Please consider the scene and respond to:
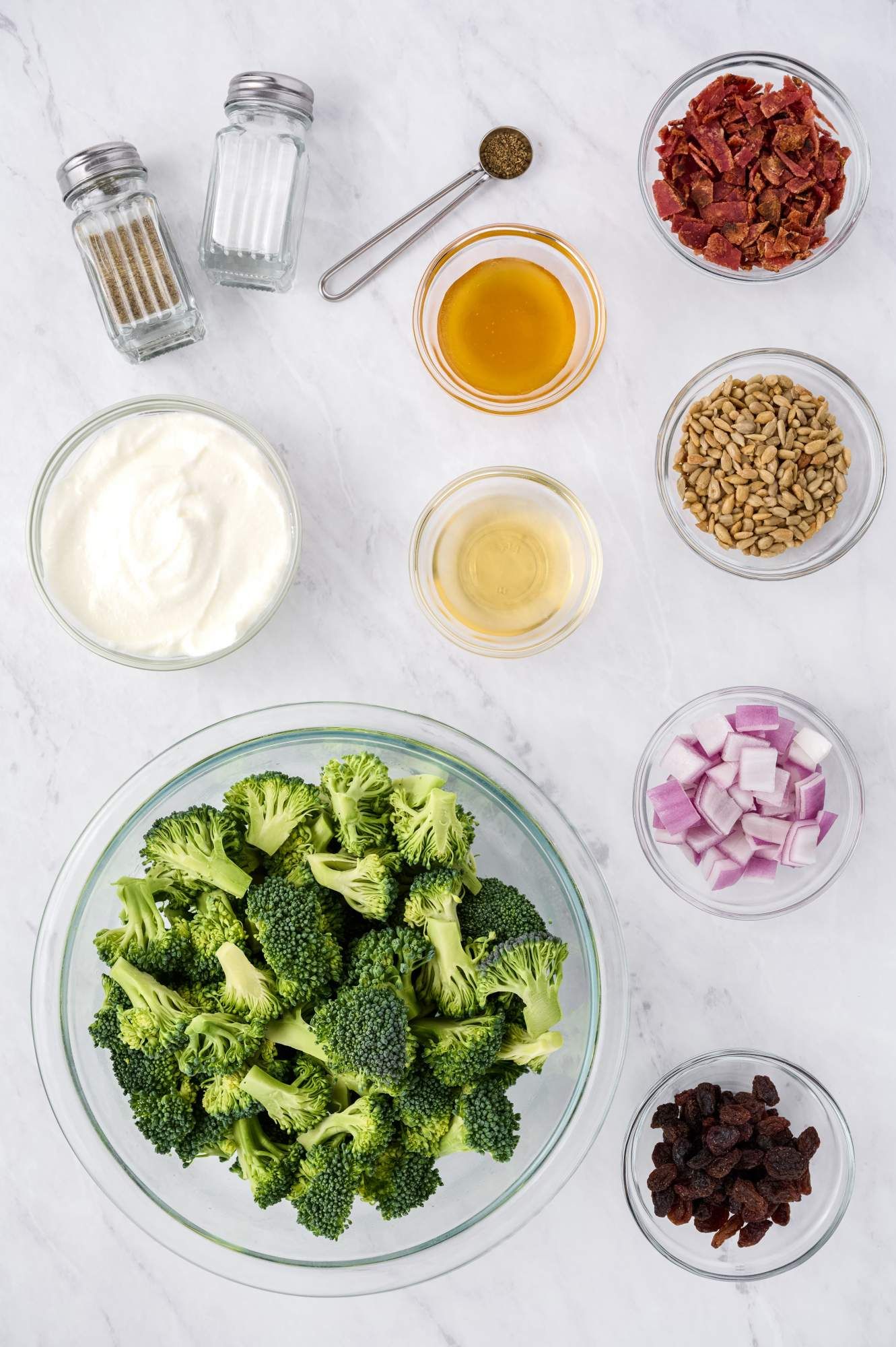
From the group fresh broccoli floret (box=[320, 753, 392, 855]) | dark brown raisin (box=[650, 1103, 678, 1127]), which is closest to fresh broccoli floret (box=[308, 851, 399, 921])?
fresh broccoli floret (box=[320, 753, 392, 855])

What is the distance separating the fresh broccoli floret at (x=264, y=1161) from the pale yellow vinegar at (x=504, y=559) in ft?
3.77

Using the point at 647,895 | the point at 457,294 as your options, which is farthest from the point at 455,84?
the point at 647,895

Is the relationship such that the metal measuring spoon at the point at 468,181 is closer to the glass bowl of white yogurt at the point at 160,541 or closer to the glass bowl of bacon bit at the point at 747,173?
the glass bowl of bacon bit at the point at 747,173

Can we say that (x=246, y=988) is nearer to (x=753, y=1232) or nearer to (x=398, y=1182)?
(x=398, y=1182)

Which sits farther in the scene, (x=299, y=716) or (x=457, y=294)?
(x=457, y=294)

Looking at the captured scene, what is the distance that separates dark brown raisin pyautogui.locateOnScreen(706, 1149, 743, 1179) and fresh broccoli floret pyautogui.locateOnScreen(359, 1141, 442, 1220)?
0.60 metres

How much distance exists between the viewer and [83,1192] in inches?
87.8

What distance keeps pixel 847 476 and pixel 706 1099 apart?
139 cm

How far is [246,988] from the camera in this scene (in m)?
1.76

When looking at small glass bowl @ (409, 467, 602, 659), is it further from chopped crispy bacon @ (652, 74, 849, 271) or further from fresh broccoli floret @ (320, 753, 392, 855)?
chopped crispy bacon @ (652, 74, 849, 271)

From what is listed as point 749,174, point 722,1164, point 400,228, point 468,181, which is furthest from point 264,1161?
point 749,174

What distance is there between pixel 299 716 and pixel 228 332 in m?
0.89

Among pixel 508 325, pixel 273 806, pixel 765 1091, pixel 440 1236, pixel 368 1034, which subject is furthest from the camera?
pixel 508 325

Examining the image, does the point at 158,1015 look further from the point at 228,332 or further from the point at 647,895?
the point at 228,332
